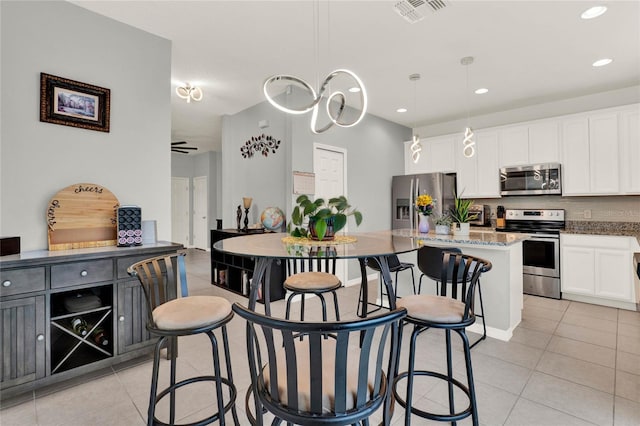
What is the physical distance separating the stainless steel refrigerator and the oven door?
1228mm

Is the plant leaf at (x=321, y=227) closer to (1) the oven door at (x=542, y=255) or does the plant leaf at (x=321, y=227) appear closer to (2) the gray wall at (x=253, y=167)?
(2) the gray wall at (x=253, y=167)

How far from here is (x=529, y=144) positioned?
4352 mm

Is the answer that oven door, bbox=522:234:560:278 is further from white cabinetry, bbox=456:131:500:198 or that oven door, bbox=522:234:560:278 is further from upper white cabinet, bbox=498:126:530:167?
upper white cabinet, bbox=498:126:530:167

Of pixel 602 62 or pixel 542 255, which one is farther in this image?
pixel 542 255

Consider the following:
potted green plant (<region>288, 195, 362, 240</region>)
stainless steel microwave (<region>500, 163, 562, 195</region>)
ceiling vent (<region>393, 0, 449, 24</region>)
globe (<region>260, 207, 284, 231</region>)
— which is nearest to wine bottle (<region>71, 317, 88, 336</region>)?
potted green plant (<region>288, 195, 362, 240</region>)

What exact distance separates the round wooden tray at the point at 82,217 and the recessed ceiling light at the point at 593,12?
4164 mm

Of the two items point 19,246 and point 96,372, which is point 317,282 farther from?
point 19,246

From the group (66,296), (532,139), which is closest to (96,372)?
(66,296)

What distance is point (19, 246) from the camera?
205cm

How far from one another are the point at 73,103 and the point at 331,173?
3060 millimetres

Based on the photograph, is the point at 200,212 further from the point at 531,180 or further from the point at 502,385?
the point at 502,385

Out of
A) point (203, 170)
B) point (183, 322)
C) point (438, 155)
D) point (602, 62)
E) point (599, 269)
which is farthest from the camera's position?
point (203, 170)

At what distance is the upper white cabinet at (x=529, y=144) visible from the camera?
4164mm

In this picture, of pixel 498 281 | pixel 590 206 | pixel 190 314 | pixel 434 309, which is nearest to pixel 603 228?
pixel 590 206
